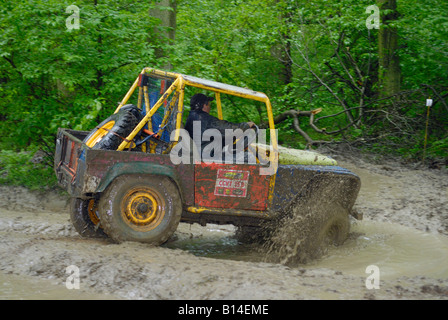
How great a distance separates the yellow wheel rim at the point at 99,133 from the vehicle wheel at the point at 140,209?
34.8 inches

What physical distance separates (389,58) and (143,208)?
31.1ft

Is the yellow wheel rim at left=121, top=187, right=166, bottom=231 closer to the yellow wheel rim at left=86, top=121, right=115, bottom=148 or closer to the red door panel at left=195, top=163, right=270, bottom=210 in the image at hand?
the red door panel at left=195, top=163, right=270, bottom=210

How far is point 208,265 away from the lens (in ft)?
16.2

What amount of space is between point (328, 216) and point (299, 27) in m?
8.38

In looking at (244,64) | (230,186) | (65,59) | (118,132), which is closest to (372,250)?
(230,186)

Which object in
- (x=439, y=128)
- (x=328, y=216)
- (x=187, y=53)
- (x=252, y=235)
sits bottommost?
(x=252, y=235)

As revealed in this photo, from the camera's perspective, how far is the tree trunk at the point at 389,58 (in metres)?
12.5

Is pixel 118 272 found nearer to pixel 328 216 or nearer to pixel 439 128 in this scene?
pixel 328 216

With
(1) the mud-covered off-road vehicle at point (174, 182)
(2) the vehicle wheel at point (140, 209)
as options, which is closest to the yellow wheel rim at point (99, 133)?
(1) the mud-covered off-road vehicle at point (174, 182)

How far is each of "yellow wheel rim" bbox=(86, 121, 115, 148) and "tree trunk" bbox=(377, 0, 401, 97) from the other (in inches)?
333

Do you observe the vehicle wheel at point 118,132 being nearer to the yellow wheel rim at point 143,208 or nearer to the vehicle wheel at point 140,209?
the vehicle wheel at point 140,209

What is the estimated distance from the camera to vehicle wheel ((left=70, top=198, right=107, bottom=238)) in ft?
20.2
